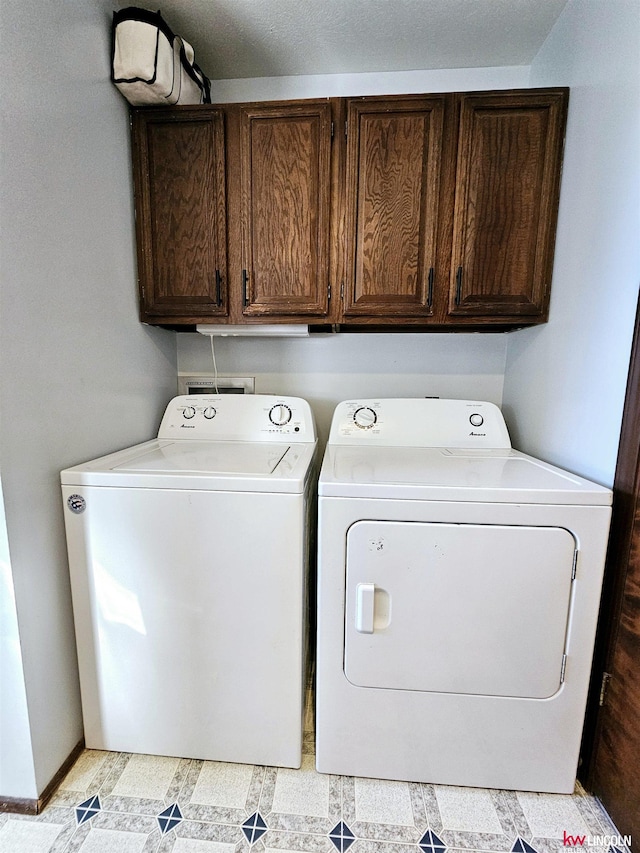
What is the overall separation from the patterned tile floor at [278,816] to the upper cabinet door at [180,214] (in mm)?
1544

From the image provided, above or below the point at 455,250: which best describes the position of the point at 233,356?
below

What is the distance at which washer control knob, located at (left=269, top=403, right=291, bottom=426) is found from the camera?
159cm

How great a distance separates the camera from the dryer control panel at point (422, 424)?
1547 millimetres

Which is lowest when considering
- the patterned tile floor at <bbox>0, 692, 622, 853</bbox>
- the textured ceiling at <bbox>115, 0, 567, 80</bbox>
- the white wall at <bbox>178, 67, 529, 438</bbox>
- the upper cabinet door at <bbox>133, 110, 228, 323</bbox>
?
the patterned tile floor at <bbox>0, 692, 622, 853</bbox>

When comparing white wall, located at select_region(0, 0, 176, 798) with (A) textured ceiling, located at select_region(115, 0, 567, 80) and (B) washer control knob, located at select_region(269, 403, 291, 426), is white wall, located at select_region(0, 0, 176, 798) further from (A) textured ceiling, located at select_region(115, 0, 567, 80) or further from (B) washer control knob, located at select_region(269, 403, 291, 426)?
(B) washer control knob, located at select_region(269, 403, 291, 426)

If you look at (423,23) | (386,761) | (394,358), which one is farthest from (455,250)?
(386,761)

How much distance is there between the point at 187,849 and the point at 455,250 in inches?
77.4

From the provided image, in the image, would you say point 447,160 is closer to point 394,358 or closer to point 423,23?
point 423,23

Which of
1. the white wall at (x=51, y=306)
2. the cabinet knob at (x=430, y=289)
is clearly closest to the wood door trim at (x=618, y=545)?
the cabinet knob at (x=430, y=289)

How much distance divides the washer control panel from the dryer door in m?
0.71

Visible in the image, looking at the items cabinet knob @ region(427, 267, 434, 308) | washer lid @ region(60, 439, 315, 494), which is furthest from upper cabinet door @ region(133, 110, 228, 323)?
cabinet knob @ region(427, 267, 434, 308)

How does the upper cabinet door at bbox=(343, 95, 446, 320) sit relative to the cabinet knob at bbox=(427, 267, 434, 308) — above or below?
above

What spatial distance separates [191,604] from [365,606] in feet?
1.64

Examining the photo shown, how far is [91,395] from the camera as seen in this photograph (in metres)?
1.22
